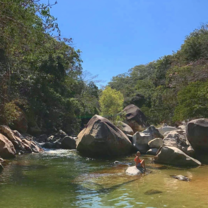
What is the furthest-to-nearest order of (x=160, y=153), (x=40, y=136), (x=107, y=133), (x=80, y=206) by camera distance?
(x=40, y=136) < (x=107, y=133) < (x=160, y=153) < (x=80, y=206)

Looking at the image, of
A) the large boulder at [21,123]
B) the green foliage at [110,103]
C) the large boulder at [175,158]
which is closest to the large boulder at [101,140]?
the large boulder at [175,158]

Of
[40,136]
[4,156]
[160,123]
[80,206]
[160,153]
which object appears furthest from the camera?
[160,123]

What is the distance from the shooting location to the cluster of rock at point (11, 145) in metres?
12.7

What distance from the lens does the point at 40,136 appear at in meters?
21.8

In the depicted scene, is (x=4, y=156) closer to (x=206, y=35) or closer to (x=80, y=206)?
(x=80, y=206)

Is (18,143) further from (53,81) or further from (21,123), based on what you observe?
(53,81)

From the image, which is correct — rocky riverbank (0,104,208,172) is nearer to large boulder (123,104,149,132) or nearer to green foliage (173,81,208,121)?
green foliage (173,81,208,121)

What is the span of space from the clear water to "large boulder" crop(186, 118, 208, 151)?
128 cm

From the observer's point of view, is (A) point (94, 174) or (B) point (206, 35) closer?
(A) point (94, 174)

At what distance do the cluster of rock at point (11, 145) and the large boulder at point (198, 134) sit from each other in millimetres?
8978

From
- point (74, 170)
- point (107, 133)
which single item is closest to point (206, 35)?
point (107, 133)

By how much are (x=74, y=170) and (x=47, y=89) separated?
1335 cm

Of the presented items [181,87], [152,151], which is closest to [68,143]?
[152,151]

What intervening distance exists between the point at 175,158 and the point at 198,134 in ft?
5.57
